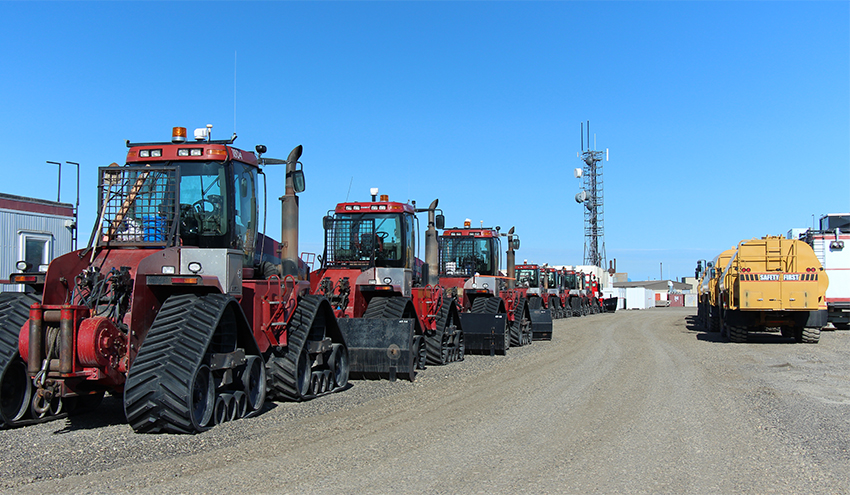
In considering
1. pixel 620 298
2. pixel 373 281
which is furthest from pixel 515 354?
pixel 620 298

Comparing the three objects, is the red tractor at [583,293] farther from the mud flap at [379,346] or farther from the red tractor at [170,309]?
the red tractor at [170,309]

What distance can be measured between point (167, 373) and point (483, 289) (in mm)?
13428

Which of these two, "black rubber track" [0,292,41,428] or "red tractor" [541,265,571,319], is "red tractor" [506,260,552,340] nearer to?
"red tractor" [541,265,571,319]

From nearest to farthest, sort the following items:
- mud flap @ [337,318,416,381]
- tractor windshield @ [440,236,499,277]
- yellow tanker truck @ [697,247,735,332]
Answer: mud flap @ [337,318,416,381] → tractor windshield @ [440,236,499,277] → yellow tanker truck @ [697,247,735,332]

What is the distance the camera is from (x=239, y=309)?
8508 millimetres

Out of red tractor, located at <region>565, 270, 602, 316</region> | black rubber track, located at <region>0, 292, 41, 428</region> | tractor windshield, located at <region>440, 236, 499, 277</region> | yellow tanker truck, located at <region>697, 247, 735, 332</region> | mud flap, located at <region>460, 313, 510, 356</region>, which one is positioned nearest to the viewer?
black rubber track, located at <region>0, 292, 41, 428</region>

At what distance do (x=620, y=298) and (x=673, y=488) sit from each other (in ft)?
215

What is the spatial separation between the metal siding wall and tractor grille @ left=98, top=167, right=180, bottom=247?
1119cm

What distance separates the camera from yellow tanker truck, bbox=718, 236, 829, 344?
20.9 meters

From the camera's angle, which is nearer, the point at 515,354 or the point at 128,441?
the point at 128,441

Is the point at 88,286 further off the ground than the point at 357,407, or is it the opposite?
the point at 88,286

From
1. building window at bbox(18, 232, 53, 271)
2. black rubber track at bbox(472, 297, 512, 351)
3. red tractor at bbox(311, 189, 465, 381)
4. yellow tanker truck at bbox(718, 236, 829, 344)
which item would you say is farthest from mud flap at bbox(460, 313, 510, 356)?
building window at bbox(18, 232, 53, 271)

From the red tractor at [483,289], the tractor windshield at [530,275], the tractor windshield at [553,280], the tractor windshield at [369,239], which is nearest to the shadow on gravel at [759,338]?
the red tractor at [483,289]

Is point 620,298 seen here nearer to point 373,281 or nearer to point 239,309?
point 373,281
